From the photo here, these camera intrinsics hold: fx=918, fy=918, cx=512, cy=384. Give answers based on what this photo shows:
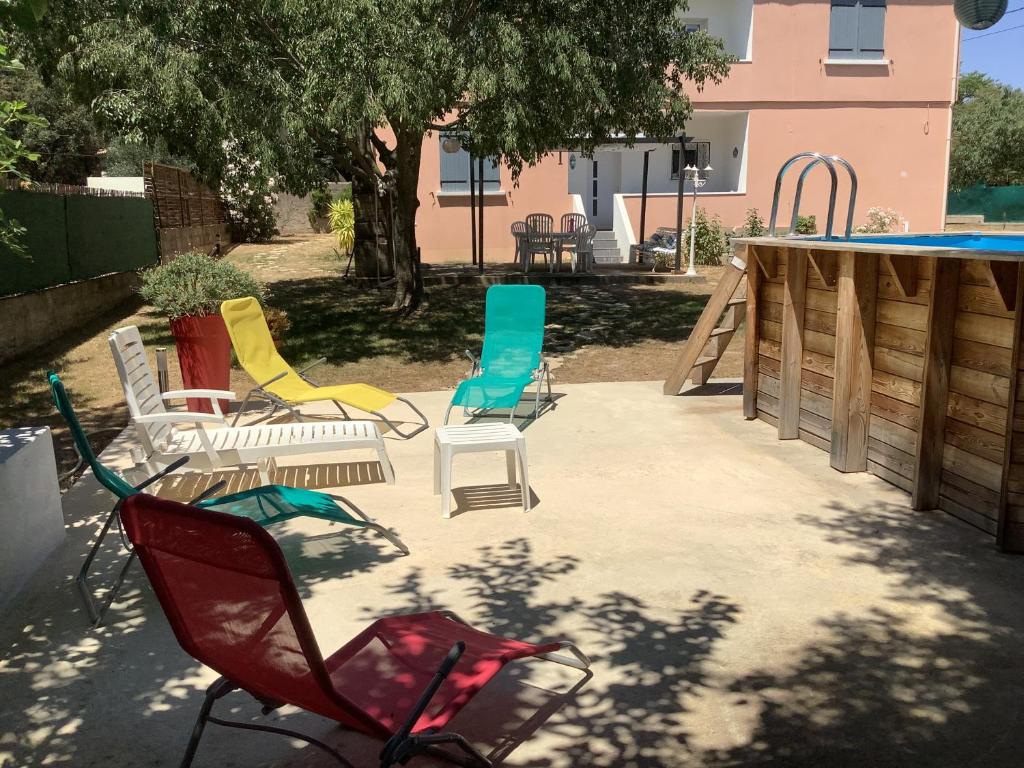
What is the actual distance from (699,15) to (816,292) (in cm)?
1890

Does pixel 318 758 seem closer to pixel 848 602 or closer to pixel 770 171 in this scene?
pixel 848 602

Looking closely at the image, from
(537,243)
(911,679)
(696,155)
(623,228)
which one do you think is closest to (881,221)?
(696,155)

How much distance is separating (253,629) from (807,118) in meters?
23.0

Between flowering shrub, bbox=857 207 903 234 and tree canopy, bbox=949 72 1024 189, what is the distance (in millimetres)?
21780

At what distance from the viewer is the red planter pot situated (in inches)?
294

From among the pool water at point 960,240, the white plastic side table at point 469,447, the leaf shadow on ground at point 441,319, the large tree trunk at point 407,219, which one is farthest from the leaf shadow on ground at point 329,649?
the large tree trunk at point 407,219

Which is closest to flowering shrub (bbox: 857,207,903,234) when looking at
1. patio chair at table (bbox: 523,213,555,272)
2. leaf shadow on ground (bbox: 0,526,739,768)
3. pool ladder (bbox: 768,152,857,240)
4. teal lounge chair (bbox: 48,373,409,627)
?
patio chair at table (bbox: 523,213,555,272)

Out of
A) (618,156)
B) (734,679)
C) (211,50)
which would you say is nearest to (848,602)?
(734,679)

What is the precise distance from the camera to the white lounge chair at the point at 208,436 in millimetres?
5250

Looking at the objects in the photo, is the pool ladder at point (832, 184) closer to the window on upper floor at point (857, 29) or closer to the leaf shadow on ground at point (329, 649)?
the leaf shadow on ground at point (329, 649)

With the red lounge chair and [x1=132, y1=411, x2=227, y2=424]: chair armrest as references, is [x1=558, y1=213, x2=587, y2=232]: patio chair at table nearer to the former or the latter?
[x1=132, y1=411, x2=227, y2=424]: chair armrest

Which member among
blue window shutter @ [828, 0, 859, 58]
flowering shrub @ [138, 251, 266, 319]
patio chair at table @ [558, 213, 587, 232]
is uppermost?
blue window shutter @ [828, 0, 859, 58]

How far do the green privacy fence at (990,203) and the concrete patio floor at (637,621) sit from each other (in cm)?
3490

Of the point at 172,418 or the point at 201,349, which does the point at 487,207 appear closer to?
the point at 201,349
